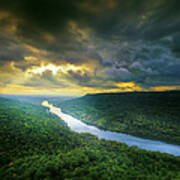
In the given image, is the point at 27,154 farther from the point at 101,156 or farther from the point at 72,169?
the point at 101,156

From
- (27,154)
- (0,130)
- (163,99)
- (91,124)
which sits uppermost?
(163,99)

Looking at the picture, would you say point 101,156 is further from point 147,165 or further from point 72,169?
point 147,165

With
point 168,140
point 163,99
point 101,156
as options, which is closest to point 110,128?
point 168,140

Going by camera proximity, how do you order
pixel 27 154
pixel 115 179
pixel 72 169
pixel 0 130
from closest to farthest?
pixel 115 179 < pixel 72 169 < pixel 27 154 < pixel 0 130

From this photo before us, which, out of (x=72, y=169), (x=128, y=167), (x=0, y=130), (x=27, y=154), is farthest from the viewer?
(x=0, y=130)

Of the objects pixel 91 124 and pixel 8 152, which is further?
pixel 91 124

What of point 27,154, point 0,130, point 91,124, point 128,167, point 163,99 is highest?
point 163,99

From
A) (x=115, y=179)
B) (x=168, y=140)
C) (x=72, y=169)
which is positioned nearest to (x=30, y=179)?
(x=72, y=169)

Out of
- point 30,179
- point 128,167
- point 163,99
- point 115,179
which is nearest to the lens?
point 30,179

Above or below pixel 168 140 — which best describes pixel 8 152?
above
